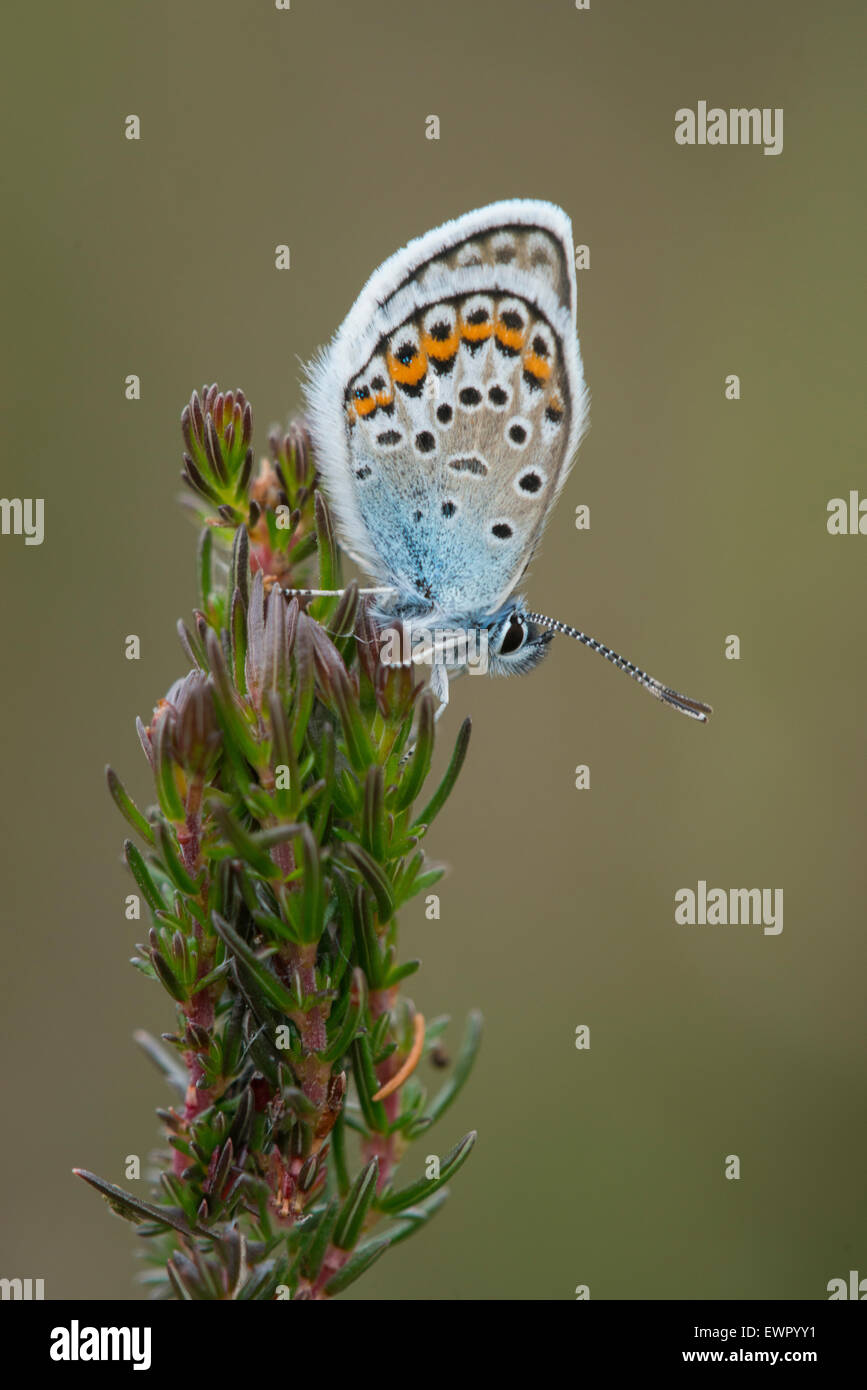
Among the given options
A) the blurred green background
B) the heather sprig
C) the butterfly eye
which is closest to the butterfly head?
the butterfly eye

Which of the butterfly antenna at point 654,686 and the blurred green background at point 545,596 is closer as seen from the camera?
the butterfly antenna at point 654,686

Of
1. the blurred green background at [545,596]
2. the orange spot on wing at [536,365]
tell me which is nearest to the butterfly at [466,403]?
the orange spot on wing at [536,365]

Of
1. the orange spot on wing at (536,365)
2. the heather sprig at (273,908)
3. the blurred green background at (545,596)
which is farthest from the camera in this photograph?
the blurred green background at (545,596)

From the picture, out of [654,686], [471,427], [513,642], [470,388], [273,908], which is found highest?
[470,388]

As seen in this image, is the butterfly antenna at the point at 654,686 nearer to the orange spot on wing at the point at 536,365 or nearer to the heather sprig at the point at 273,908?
the orange spot on wing at the point at 536,365

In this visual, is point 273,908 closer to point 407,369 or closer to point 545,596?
point 407,369

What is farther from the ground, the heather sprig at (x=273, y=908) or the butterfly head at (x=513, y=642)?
the butterfly head at (x=513, y=642)

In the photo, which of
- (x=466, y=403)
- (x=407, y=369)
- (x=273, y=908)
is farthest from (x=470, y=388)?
(x=273, y=908)

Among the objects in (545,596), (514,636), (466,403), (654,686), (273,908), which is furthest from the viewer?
(545,596)
